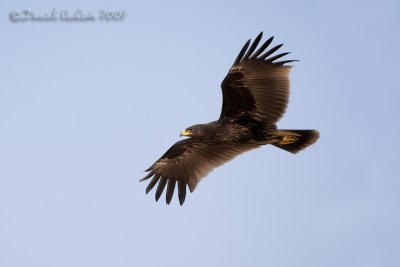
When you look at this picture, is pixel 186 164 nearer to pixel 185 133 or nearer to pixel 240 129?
pixel 185 133

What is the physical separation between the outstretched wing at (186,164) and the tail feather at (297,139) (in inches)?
42.9

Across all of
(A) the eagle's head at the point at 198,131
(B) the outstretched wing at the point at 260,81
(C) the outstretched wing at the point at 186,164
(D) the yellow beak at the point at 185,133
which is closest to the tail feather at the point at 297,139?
(B) the outstretched wing at the point at 260,81

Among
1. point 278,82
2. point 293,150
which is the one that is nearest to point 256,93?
point 278,82

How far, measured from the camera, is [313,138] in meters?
13.8

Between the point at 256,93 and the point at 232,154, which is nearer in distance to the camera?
the point at 256,93

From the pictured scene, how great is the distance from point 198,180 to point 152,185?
1.01 meters

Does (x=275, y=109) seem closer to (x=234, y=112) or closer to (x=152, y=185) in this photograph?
(x=234, y=112)

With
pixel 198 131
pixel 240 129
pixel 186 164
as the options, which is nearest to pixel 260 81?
pixel 240 129

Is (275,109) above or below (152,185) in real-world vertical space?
above

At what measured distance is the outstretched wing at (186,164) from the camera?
47.8 feet

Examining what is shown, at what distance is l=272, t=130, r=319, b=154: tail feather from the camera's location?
13.7 m

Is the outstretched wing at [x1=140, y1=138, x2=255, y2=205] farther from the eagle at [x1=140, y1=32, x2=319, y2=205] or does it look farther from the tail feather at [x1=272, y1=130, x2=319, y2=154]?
the tail feather at [x1=272, y1=130, x2=319, y2=154]

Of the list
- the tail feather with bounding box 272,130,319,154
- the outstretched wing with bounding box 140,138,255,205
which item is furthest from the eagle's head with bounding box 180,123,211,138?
the tail feather with bounding box 272,130,319,154

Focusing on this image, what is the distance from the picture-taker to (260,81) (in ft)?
43.6
